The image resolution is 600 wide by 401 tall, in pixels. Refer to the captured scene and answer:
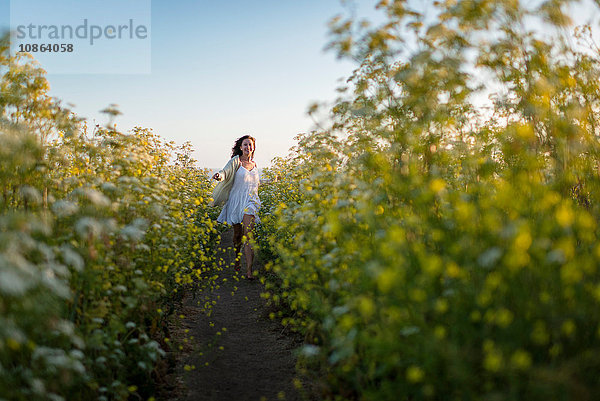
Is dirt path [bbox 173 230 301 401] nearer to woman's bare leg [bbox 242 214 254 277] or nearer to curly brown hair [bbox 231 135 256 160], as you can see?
woman's bare leg [bbox 242 214 254 277]

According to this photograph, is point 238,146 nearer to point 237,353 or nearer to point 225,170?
point 225,170

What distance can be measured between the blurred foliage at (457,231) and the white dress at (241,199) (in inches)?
80.5

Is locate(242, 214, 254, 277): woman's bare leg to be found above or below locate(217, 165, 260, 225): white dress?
below

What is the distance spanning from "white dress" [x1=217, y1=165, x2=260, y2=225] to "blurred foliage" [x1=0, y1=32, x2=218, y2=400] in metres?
2.22

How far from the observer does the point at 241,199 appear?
752 centimetres

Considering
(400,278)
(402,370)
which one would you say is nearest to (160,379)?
(402,370)

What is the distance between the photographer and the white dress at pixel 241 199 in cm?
739

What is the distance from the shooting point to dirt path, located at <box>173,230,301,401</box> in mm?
3621

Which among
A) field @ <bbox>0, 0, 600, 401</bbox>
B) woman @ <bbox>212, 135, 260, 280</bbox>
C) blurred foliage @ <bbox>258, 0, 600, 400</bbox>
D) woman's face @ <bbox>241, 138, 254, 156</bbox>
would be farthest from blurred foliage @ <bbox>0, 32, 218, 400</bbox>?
woman's face @ <bbox>241, 138, 254, 156</bbox>

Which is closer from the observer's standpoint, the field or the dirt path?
the field

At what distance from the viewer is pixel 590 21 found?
3949 mm

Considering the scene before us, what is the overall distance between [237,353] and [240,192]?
3623mm

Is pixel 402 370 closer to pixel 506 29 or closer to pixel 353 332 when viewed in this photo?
pixel 353 332

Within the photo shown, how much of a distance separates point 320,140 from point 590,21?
318cm
